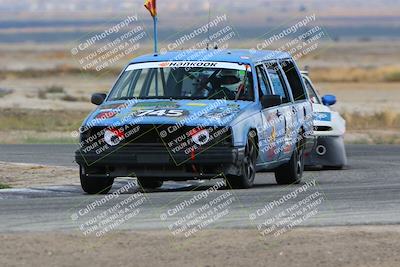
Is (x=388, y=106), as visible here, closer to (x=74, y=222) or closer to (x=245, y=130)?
(x=245, y=130)

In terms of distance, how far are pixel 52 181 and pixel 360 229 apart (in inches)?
255

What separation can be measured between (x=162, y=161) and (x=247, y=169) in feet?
4.04

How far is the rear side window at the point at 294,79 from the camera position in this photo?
58.5 feet

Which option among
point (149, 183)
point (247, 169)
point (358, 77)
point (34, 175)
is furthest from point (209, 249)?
point (358, 77)

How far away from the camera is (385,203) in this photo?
1366 centimetres

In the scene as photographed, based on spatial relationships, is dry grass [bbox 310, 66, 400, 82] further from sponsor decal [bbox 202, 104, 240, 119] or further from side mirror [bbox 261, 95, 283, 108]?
sponsor decal [bbox 202, 104, 240, 119]

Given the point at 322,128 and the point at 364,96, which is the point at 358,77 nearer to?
the point at 364,96

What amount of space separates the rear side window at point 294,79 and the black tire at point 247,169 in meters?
2.55

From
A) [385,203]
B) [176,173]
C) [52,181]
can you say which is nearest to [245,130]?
[176,173]

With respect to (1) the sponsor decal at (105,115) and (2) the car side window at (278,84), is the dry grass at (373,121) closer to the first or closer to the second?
(2) the car side window at (278,84)

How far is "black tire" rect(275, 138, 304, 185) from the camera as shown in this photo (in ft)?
56.2

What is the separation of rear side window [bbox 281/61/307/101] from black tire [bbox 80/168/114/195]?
3.54 meters

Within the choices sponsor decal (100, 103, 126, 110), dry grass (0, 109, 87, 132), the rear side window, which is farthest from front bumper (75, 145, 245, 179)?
dry grass (0, 109, 87, 132)

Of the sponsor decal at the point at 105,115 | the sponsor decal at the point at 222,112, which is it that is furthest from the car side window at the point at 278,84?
the sponsor decal at the point at 105,115
